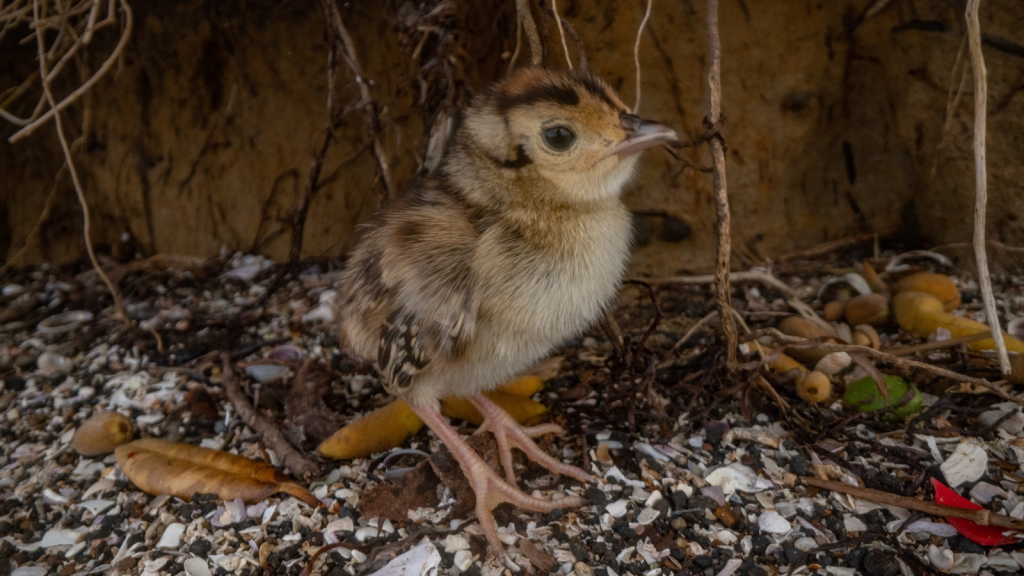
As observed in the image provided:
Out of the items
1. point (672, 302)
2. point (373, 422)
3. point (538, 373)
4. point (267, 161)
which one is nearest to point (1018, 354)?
point (672, 302)

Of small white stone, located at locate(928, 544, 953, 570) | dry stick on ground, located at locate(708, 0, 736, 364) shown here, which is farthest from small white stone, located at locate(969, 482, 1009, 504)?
dry stick on ground, located at locate(708, 0, 736, 364)

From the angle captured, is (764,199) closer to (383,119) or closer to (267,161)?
(383,119)

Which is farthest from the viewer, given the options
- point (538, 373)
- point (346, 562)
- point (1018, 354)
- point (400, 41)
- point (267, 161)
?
point (267, 161)

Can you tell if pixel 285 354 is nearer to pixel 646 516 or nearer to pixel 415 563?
pixel 415 563

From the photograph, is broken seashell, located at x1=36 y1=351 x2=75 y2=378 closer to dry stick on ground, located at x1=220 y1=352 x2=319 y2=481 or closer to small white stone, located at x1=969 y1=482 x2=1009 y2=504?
dry stick on ground, located at x1=220 y1=352 x2=319 y2=481

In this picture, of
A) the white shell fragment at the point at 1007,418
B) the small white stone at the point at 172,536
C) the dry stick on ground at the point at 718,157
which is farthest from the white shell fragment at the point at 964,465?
the small white stone at the point at 172,536

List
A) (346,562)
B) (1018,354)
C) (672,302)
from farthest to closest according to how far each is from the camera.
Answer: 1. (672,302)
2. (1018,354)
3. (346,562)
